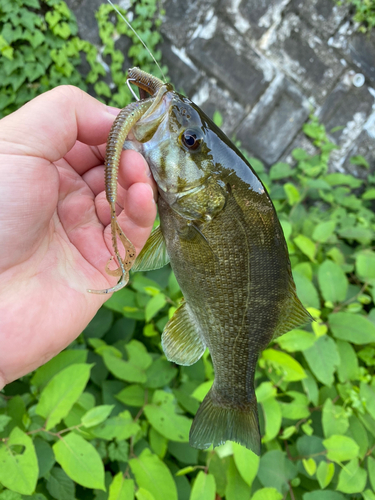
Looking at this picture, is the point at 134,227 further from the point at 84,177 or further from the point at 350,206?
the point at 350,206

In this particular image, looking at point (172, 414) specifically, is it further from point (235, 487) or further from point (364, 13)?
point (364, 13)

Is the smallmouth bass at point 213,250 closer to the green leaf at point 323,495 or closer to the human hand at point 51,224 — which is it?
the human hand at point 51,224

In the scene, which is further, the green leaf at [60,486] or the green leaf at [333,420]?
the green leaf at [333,420]

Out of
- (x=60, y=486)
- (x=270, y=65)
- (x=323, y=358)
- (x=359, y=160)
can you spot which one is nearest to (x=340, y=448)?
(x=323, y=358)

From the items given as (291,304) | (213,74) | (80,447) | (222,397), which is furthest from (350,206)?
(80,447)

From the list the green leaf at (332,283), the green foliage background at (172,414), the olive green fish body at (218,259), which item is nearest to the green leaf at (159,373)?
the green foliage background at (172,414)

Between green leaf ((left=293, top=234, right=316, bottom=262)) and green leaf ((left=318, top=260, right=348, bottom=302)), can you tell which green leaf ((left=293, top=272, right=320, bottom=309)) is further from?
green leaf ((left=293, top=234, right=316, bottom=262))
